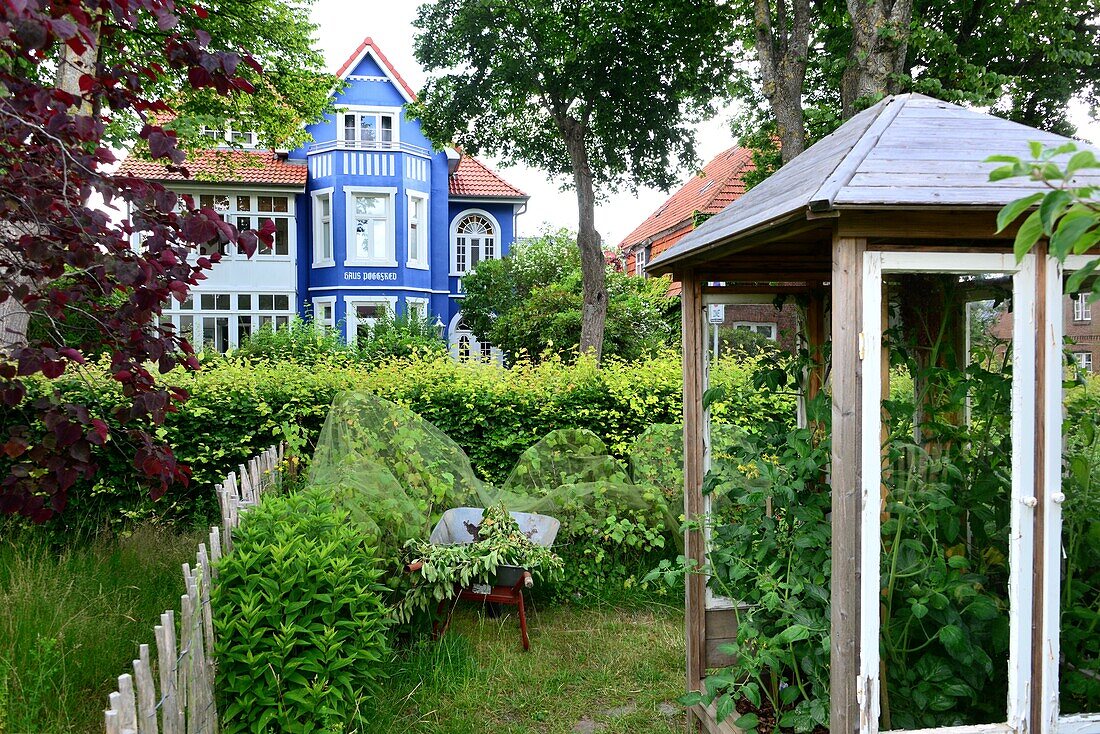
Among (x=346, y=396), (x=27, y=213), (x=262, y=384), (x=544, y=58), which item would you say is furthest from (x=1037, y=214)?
(x=544, y=58)

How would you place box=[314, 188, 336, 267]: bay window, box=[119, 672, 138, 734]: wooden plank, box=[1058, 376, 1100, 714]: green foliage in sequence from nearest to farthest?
box=[119, 672, 138, 734]: wooden plank → box=[1058, 376, 1100, 714]: green foliage → box=[314, 188, 336, 267]: bay window

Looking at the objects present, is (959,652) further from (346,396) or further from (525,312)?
(525,312)

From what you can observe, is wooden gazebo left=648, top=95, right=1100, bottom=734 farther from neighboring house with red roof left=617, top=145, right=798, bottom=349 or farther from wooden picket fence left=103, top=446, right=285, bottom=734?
neighboring house with red roof left=617, top=145, right=798, bottom=349

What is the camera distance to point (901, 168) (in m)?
2.53

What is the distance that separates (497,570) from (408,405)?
7.60ft

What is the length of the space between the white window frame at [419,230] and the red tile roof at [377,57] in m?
3.01

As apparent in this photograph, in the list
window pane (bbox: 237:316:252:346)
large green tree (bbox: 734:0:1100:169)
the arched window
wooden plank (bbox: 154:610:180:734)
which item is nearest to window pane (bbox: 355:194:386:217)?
the arched window

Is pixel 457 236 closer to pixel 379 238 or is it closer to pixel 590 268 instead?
pixel 379 238

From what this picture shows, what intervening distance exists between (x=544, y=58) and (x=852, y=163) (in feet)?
43.0

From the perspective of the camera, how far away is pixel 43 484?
335cm

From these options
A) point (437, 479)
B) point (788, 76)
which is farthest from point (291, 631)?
point (788, 76)

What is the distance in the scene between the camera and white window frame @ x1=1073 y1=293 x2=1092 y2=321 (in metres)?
2.82

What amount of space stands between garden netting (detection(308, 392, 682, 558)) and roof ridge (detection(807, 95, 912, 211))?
3.36m

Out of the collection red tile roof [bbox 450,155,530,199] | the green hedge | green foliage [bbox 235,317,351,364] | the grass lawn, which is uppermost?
red tile roof [bbox 450,155,530,199]
